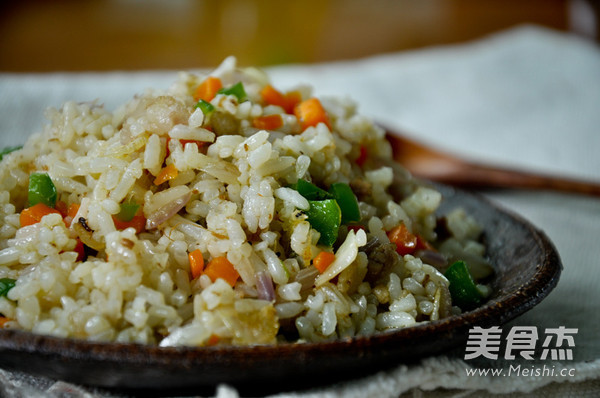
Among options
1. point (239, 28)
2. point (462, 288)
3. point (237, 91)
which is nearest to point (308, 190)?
point (237, 91)

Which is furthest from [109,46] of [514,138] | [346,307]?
[346,307]

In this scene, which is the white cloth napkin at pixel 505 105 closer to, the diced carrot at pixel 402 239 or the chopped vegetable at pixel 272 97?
the diced carrot at pixel 402 239

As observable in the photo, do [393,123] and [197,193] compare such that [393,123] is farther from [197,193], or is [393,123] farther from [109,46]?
[109,46]

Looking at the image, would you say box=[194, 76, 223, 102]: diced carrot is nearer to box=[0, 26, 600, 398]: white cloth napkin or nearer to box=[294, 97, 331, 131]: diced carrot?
box=[294, 97, 331, 131]: diced carrot

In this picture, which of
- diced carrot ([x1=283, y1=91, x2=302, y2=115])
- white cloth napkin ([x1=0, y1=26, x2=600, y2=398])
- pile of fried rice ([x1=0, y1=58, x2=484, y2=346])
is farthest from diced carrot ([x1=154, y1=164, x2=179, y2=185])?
white cloth napkin ([x1=0, y1=26, x2=600, y2=398])

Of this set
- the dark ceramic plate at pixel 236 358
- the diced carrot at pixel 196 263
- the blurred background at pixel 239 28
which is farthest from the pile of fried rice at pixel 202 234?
the blurred background at pixel 239 28

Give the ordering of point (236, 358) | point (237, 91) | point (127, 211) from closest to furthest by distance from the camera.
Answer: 1. point (236, 358)
2. point (127, 211)
3. point (237, 91)

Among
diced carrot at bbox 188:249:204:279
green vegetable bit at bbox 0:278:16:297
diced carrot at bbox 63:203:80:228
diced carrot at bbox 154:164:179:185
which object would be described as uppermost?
diced carrot at bbox 154:164:179:185

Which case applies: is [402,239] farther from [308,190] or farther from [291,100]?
[291,100]
